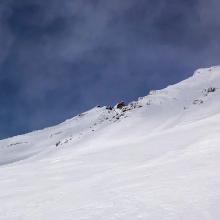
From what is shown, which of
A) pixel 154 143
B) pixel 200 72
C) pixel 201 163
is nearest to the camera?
pixel 201 163

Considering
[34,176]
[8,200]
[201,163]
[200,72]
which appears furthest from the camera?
[200,72]

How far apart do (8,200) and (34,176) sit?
4.51m

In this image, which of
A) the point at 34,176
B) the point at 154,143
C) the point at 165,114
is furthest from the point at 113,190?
the point at 165,114

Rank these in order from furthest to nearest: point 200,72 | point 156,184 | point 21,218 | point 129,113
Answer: point 200,72, point 129,113, point 156,184, point 21,218

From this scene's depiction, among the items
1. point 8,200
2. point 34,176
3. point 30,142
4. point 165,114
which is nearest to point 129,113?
point 165,114

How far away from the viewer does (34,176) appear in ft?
57.8

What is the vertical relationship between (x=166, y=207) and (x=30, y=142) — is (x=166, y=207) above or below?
below

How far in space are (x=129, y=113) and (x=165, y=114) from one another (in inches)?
258

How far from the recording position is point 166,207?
9.56 m

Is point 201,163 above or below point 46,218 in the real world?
above

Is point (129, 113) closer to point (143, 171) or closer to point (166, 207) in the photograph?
point (143, 171)

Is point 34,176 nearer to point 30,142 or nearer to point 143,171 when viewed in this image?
point 143,171

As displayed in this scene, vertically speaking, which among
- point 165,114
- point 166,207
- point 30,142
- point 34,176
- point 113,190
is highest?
point 30,142

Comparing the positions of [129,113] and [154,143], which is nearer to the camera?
[154,143]
